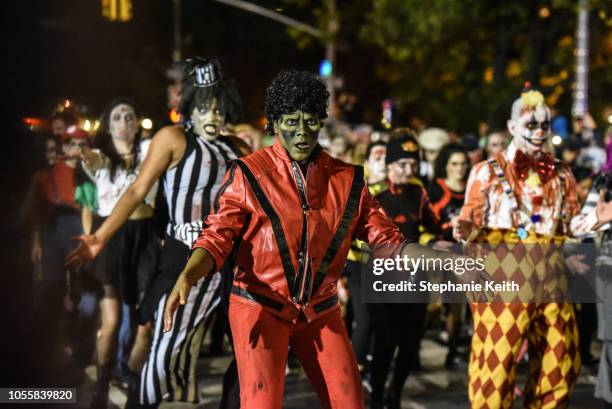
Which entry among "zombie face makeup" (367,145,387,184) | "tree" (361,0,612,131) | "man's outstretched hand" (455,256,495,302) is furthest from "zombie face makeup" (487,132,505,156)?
"tree" (361,0,612,131)

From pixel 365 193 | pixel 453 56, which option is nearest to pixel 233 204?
pixel 365 193

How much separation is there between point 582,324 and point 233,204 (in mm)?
5713

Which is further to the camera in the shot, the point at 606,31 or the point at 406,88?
the point at 406,88

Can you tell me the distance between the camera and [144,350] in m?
6.76

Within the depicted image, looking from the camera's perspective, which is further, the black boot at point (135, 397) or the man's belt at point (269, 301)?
the black boot at point (135, 397)

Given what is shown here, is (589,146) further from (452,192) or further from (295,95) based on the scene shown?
(295,95)

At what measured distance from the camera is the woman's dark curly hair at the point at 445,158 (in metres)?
9.30

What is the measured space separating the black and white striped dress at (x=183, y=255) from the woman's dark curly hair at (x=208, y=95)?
19 centimetres

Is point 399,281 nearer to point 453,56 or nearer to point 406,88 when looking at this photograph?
point 453,56

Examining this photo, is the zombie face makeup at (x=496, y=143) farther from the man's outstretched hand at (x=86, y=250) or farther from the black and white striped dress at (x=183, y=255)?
the man's outstretched hand at (x=86, y=250)

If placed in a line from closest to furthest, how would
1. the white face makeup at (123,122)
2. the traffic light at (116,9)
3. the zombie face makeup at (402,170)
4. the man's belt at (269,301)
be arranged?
the man's belt at (269,301)
the zombie face makeup at (402,170)
the white face makeup at (123,122)
the traffic light at (116,9)

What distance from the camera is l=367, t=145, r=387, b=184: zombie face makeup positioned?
8562 mm

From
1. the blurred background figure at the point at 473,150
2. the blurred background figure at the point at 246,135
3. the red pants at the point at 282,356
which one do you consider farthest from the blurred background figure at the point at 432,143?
the red pants at the point at 282,356

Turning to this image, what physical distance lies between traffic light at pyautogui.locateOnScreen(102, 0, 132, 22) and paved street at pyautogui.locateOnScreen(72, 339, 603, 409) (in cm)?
295
